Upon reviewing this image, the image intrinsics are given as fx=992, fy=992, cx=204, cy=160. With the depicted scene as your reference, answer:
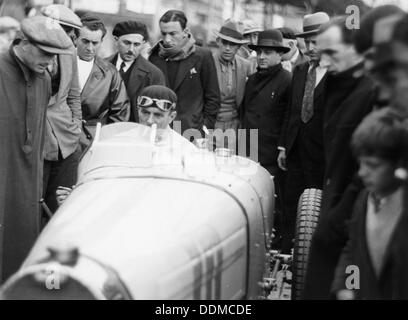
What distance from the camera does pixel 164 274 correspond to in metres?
4.27

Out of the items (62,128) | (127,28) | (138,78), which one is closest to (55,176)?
(62,128)

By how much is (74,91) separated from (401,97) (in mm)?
4610

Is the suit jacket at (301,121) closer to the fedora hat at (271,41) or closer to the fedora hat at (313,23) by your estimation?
the fedora hat at (313,23)

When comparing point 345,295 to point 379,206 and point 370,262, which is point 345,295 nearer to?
point 370,262

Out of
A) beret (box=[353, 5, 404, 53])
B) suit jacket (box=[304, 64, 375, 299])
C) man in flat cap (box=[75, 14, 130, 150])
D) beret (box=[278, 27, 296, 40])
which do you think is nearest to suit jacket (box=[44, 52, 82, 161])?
man in flat cap (box=[75, 14, 130, 150])

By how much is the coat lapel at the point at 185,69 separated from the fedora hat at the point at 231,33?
0.41 metres

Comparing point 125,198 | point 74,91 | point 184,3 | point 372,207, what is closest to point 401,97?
point 372,207

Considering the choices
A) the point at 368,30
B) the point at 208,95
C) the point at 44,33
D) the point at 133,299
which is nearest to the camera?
the point at 133,299

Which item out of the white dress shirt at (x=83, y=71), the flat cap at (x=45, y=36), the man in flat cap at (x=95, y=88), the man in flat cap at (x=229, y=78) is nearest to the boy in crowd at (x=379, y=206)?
the flat cap at (x=45, y=36)

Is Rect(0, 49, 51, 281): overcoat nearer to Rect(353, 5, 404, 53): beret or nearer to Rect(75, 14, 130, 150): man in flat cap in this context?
Rect(75, 14, 130, 150): man in flat cap

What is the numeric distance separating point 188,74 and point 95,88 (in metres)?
1.20

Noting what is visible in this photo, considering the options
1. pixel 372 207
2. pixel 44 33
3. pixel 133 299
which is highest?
pixel 44 33

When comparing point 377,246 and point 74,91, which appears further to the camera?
point 74,91

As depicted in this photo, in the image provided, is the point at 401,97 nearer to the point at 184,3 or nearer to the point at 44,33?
the point at 44,33
